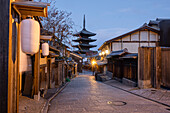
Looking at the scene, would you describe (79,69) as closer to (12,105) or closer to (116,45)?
(116,45)

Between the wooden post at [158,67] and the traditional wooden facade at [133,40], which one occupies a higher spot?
the traditional wooden facade at [133,40]

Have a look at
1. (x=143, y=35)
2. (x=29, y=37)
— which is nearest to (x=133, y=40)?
(x=143, y=35)

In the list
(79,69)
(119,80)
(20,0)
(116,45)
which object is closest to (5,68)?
(20,0)

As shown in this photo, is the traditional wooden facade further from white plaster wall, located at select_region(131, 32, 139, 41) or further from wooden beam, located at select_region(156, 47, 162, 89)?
wooden beam, located at select_region(156, 47, 162, 89)

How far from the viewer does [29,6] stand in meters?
5.05

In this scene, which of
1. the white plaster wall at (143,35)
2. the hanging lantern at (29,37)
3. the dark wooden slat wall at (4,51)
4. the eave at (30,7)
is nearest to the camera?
the dark wooden slat wall at (4,51)

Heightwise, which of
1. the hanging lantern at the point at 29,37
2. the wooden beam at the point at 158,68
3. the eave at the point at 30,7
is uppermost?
the eave at the point at 30,7

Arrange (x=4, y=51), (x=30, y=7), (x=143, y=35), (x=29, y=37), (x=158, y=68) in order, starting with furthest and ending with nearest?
(x=143, y=35), (x=158, y=68), (x=30, y=7), (x=29, y=37), (x=4, y=51)

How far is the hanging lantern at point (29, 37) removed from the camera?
4738 mm

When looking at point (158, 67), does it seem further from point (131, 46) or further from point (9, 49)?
point (131, 46)

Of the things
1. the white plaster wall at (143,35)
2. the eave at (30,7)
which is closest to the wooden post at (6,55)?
the eave at (30,7)

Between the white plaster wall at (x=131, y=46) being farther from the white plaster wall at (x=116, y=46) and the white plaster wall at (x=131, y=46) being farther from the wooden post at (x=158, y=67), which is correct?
the wooden post at (x=158, y=67)

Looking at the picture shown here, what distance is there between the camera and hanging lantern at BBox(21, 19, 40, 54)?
4738 millimetres

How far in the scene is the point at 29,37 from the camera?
4785 millimetres
